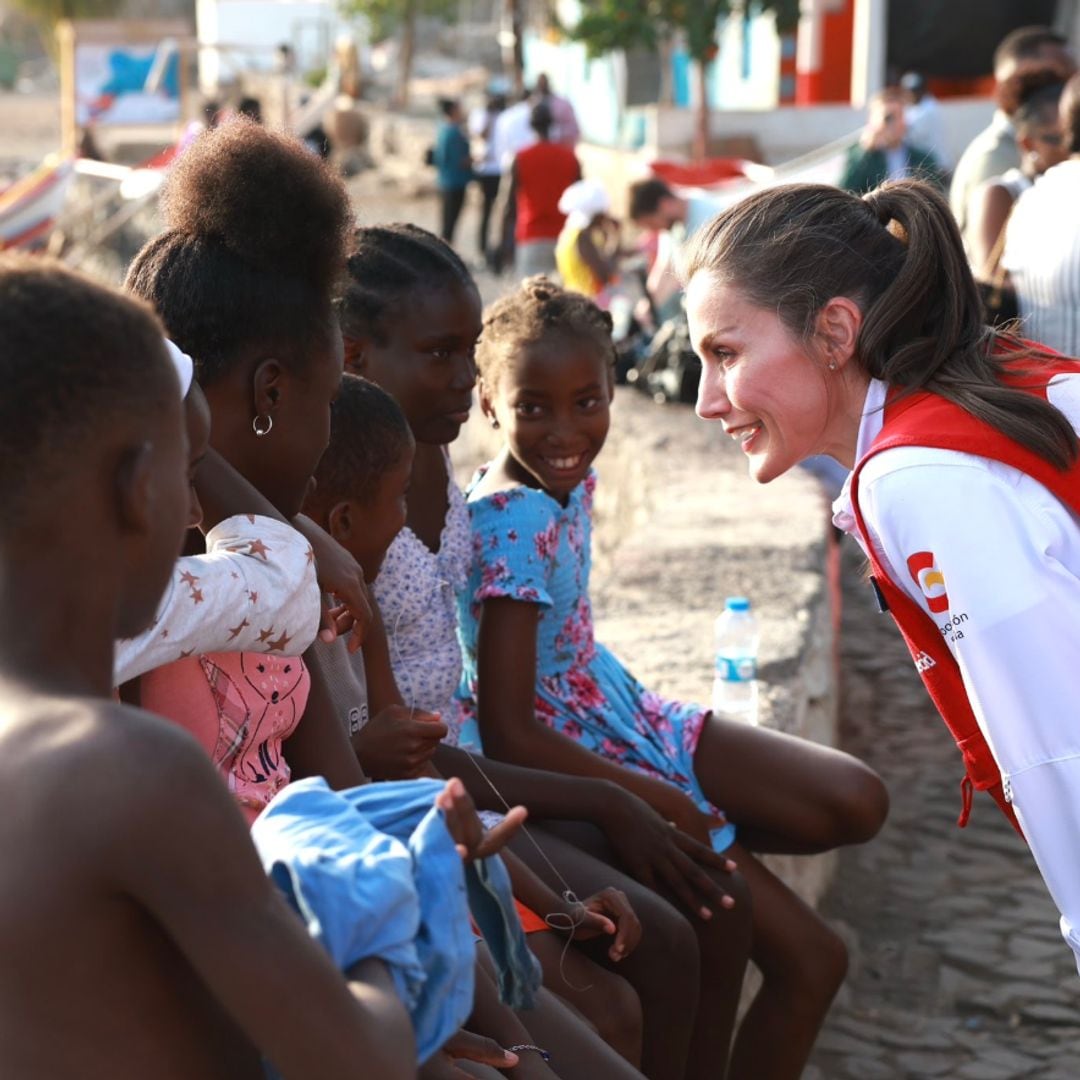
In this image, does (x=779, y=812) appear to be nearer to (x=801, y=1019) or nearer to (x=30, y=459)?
(x=801, y=1019)

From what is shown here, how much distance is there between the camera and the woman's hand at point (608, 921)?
2648 millimetres

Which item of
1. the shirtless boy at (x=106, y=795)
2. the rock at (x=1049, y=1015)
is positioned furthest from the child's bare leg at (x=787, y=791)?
the shirtless boy at (x=106, y=795)

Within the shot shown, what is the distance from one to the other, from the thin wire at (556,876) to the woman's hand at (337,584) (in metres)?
0.17

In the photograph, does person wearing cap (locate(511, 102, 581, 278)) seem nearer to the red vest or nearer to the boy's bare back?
the red vest

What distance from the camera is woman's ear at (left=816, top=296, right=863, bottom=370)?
2594 mm

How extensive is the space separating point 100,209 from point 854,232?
76.6 ft

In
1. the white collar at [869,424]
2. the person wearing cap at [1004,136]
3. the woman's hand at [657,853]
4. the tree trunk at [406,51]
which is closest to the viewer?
the white collar at [869,424]

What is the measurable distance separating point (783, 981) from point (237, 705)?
155 cm

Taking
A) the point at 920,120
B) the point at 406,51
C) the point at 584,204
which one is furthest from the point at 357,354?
the point at 406,51

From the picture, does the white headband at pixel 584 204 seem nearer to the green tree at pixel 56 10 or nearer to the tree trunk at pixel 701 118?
the tree trunk at pixel 701 118

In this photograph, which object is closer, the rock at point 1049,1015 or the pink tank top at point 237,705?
the pink tank top at point 237,705

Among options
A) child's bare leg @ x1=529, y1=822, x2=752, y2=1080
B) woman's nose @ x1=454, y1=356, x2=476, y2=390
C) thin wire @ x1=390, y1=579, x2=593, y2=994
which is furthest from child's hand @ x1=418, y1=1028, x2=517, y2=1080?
woman's nose @ x1=454, y1=356, x2=476, y2=390

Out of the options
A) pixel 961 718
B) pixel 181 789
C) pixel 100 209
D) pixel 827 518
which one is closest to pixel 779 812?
pixel 961 718

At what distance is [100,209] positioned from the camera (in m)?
24.5
